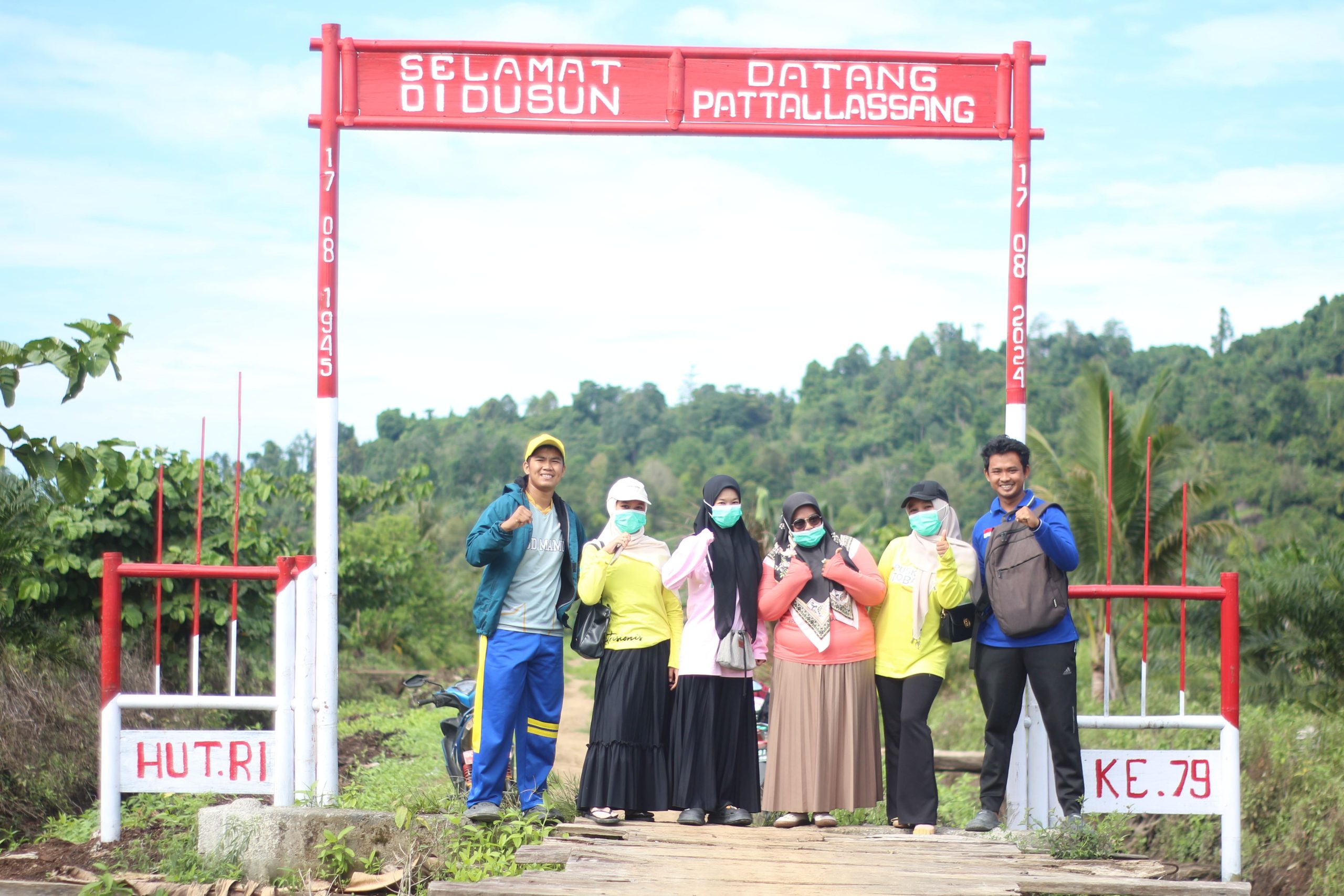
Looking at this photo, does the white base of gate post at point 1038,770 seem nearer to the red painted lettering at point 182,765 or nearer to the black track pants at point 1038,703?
the black track pants at point 1038,703

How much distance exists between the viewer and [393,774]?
9797mm

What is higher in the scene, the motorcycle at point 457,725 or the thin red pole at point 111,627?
the thin red pole at point 111,627

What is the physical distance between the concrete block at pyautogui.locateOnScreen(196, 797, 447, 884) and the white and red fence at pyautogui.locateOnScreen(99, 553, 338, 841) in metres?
0.30

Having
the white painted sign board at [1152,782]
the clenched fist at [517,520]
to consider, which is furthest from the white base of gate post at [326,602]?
the white painted sign board at [1152,782]

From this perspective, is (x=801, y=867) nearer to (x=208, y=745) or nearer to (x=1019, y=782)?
(x=1019, y=782)

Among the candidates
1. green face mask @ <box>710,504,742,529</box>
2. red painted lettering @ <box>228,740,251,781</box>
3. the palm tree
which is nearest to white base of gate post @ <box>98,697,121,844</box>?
red painted lettering @ <box>228,740,251,781</box>

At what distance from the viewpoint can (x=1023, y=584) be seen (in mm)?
5438

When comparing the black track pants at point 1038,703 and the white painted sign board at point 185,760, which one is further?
the white painted sign board at point 185,760

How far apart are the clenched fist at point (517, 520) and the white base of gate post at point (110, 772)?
1.96 metres

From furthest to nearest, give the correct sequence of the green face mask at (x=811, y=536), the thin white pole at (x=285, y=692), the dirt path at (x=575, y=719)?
the dirt path at (x=575, y=719), the green face mask at (x=811, y=536), the thin white pole at (x=285, y=692)

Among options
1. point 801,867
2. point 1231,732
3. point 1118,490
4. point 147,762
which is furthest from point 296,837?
point 1118,490

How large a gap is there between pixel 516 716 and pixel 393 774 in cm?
464

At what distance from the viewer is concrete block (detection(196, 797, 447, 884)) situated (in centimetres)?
520

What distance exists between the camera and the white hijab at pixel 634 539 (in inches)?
222
